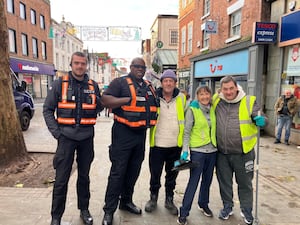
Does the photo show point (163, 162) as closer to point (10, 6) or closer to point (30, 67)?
point (10, 6)

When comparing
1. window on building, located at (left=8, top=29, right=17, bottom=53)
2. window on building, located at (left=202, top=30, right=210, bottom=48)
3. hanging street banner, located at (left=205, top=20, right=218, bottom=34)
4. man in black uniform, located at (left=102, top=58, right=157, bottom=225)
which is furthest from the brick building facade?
man in black uniform, located at (left=102, top=58, right=157, bottom=225)

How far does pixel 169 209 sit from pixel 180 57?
1750cm

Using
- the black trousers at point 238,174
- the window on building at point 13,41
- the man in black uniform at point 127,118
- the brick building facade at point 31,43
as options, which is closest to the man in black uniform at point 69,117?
the man in black uniform at point 127,118

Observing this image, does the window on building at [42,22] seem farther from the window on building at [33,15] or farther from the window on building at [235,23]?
the window on building at [235,23]

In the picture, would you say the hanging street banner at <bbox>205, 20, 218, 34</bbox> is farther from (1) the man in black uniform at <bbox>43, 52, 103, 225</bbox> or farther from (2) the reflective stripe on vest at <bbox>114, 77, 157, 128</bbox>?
(1) the man in black uniform at <bbox>43, 52, 103, 225</bbox>

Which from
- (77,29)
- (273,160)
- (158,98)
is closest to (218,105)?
(158,98)

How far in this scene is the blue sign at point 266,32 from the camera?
345 inches

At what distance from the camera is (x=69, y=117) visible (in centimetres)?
300

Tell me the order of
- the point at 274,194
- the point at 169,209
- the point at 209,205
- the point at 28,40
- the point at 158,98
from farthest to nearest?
the point at 28,40, the point at 274,194, the point at 209,205, the point at 169,209, the point at 158,98

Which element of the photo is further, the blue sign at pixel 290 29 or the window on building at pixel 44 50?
the window on building at pixel 44 50

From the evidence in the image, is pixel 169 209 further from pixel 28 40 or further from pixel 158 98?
pixel 28 40

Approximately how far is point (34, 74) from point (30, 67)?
5.64 ft

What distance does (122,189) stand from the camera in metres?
Result: 3.58

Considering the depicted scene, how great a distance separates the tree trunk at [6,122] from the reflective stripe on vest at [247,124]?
403 centimetres
